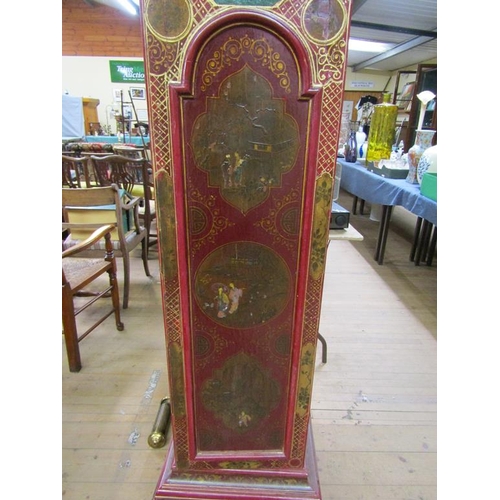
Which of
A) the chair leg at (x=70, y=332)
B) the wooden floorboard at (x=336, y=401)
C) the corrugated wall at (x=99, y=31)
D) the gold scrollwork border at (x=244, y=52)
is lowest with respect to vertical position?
the wooden floorboard at (x=336, y=401)

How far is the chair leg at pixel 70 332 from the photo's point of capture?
152 cm

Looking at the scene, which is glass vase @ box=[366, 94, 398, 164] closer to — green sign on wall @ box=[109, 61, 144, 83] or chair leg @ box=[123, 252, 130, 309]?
chair leg @ box=[123, 252, 130, 309]

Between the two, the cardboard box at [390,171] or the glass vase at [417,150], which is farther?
the cardboard box at [390,171]

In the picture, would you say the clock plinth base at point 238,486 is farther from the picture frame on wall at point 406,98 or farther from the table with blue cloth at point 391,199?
the picture frame on wall at point 406,98

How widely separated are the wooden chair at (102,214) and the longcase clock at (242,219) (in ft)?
4.03

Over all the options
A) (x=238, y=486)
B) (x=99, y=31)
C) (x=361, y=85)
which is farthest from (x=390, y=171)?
(x=361, y=85)

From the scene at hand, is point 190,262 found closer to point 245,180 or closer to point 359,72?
point 245,180

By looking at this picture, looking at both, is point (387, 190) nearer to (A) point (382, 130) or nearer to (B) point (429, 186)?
(B) point (429, 186)

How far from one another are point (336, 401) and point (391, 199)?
170 cm

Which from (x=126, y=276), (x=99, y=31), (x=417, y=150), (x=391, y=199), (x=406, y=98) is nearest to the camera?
(x=126, y=276)

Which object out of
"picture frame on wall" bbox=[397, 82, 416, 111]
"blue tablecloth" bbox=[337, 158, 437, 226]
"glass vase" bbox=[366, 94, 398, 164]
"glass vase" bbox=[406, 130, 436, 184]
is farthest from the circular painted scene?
"picture frame on wall" bbox=[397, 82, 416, 111]

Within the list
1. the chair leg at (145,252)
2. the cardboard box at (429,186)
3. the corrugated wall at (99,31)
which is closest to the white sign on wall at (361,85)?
the corrugated wall at (99,31)

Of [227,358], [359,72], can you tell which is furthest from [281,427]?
[359,72]

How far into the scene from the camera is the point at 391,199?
2623 mm
